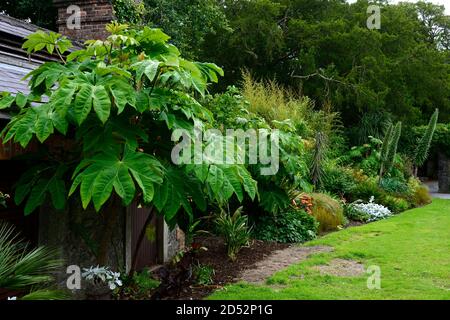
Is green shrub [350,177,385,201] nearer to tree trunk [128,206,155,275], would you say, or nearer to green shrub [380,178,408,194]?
green shrub [380,178,408,194]

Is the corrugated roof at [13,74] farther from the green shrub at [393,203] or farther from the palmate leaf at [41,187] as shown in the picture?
the green shrub at [393,203]

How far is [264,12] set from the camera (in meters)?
20.5

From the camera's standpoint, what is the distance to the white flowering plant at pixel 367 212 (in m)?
12.0

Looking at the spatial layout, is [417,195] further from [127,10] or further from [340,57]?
[127,10]

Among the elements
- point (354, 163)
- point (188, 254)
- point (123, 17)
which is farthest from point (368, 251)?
point (354, 163)

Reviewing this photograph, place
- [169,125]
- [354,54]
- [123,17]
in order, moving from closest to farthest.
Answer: [169,125], [123,17], [354,54]

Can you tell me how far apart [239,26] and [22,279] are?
18202 mm

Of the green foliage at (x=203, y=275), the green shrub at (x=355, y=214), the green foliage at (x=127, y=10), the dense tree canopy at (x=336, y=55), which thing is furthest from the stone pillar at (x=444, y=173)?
the green foliage at (x=203, y=275)

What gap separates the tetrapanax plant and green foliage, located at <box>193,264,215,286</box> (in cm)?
216

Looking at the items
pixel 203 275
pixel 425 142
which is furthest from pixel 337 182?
pixel 203 275

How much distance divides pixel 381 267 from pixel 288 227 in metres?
2.76

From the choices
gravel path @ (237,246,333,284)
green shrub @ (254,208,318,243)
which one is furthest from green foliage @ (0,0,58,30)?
gravel path @ (237,246,333,284)

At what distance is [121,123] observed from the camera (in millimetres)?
3922
